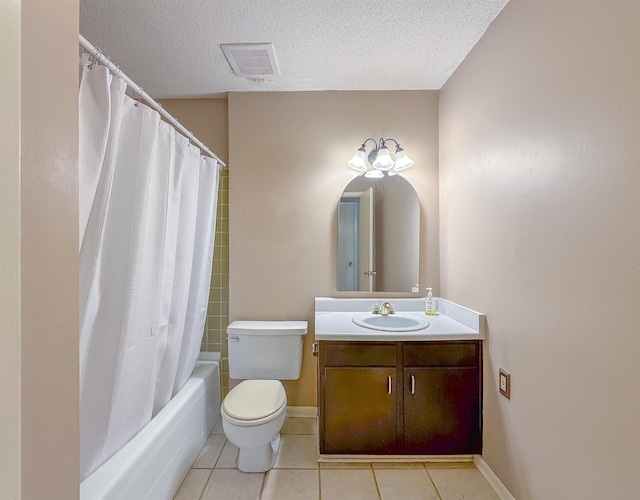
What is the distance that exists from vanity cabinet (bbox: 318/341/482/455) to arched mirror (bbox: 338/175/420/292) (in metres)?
0.65

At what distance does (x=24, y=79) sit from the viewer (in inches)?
21.3

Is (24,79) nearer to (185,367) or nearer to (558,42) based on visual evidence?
(558,42)

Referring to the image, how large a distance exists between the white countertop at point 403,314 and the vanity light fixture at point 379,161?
93cm

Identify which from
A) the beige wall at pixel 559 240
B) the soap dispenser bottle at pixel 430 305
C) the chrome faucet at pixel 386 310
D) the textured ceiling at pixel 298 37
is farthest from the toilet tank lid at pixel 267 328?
the textured ceiling at pixel 298 37

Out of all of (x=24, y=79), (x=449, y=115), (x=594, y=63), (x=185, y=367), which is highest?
(x=449, y=115)

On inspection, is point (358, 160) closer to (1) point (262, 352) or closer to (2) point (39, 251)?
(1) point (262, 352)

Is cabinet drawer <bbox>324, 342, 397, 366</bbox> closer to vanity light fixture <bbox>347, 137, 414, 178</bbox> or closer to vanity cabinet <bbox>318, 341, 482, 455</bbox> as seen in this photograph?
vanity cabinet <bbox>318, 341, 482, 455</bbox>

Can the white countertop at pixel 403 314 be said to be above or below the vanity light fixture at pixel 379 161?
below

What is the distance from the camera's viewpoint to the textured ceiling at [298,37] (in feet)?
5.19

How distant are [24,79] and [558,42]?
1586 mm

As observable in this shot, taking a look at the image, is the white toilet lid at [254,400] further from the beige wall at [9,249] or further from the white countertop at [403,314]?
the beige wall at [9,249]

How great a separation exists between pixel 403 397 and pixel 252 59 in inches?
84.4

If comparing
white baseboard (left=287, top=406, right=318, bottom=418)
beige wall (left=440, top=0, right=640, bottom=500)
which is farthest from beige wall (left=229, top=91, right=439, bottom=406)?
beige wall (left=440, top=0, right=640, bottom=500)

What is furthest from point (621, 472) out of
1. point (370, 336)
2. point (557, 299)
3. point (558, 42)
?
point (558, 42)
